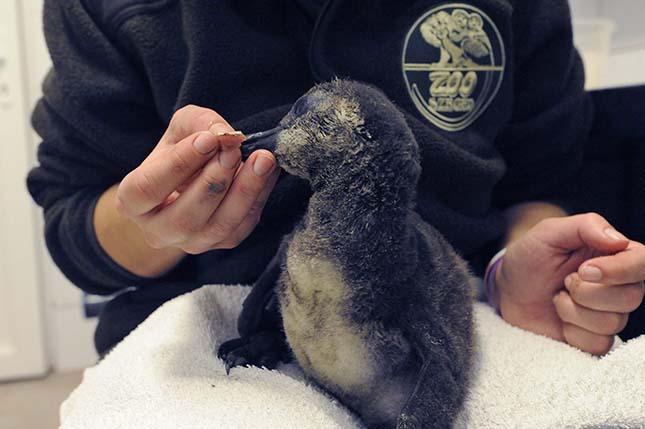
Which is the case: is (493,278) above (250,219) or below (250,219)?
below

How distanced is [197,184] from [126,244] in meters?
0.24

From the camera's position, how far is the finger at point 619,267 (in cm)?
55

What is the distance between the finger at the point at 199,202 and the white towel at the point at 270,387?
0.29ft

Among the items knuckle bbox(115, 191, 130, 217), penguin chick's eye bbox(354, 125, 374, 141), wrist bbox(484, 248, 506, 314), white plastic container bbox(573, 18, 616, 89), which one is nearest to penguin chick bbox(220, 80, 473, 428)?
penguin chick's eye bbox(354, 125, 374, 141)

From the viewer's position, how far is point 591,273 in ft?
1.83

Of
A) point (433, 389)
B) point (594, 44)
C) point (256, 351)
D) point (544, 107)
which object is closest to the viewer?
point (433, 389)

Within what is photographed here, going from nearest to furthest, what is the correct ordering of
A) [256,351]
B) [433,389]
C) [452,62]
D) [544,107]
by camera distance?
1. [433,389]
2. [256,351]
3. [452,62]
4. [544,107]

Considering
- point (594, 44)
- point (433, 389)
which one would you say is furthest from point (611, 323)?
point (594, 44)

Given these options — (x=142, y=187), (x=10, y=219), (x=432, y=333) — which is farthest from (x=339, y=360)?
(x=10, y=219)

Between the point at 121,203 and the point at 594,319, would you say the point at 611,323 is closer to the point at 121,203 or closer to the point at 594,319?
the point at 594,319

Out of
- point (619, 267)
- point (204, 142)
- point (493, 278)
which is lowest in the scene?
point (493, 278)

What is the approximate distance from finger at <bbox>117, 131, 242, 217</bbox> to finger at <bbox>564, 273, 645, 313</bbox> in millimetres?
351

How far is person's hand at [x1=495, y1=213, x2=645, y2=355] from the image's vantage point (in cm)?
56

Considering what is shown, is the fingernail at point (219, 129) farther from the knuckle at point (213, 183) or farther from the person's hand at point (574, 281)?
the person's hand at point (574, 281)
